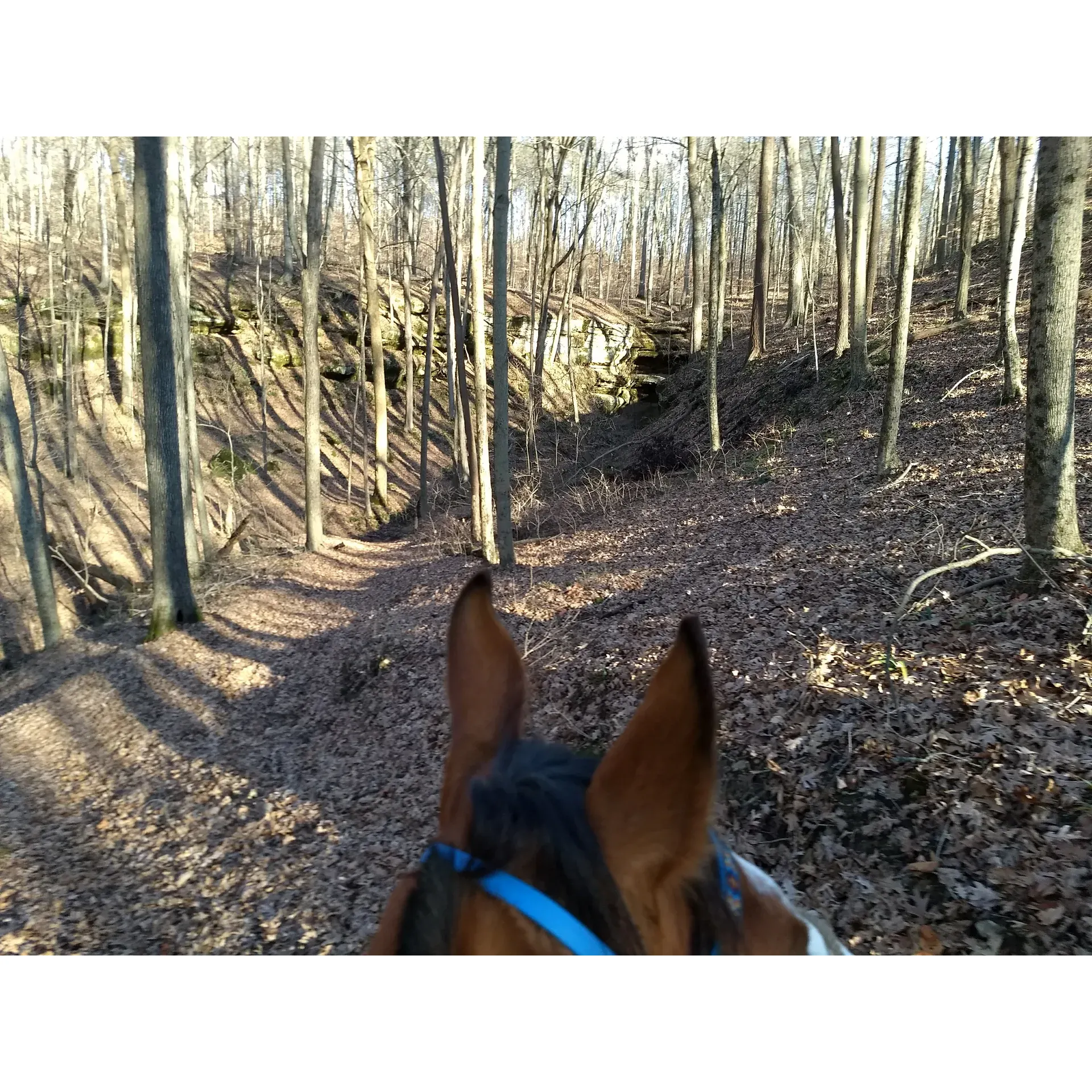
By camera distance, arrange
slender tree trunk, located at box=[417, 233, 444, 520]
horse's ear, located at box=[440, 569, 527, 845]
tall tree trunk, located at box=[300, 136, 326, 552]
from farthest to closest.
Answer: slender tree trunk, located at box=[417, 233, 444, 520] < tall tree trunk, located at box=[300, 136, 326, 552] < horse's ear, located at box=[440, 569, 527, 845]

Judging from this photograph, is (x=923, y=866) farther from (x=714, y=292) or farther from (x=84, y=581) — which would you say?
(x=84, y=581)

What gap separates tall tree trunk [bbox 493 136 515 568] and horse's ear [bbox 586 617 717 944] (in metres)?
8.55

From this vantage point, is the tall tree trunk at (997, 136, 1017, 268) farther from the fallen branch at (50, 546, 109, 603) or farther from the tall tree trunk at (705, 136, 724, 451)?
the fallen branch at (50, 546, 109, 603)

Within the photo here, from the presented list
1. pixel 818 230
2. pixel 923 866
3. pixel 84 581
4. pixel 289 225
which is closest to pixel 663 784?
pixel 923 866

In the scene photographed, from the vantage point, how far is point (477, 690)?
123 cm

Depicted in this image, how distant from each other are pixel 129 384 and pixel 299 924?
75.9 feet

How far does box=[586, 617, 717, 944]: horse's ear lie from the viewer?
87cm

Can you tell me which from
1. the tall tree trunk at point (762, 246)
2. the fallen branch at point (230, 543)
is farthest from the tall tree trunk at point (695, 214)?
the fallen branch at point (230, 543)

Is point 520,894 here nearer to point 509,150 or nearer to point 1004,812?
point 1004,812

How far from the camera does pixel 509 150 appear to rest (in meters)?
8.34

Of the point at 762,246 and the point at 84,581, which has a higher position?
the point at 762,246

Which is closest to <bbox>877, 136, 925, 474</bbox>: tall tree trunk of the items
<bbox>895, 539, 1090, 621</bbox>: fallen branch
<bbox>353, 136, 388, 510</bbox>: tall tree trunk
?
<bbox>895, 539, 1090, 621</bbox>: fallen branch

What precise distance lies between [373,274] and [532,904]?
1773cm

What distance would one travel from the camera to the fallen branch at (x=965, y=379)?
11625 millimetres
